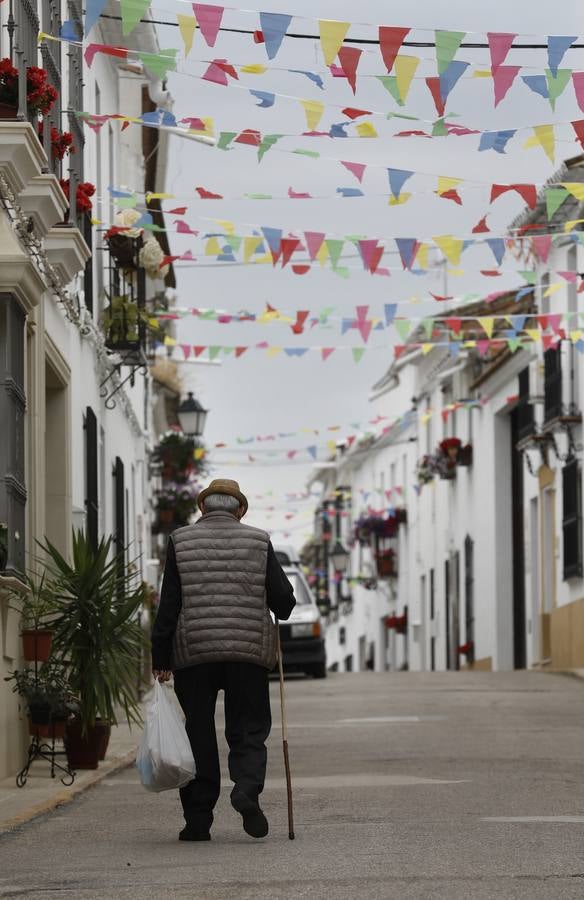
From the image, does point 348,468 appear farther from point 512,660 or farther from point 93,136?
point 93,136

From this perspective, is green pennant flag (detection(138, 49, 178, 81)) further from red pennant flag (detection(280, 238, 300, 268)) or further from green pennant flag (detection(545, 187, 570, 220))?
red pennant flag (detection(280, 238, 300, 268))

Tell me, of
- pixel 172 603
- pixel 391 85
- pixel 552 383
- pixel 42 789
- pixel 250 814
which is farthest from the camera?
pixel 552 383

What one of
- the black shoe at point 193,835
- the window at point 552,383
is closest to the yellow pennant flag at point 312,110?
the black shoe at point 193,835

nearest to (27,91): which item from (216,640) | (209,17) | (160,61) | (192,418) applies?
(160,61)

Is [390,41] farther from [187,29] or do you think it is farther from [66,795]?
[66,795]

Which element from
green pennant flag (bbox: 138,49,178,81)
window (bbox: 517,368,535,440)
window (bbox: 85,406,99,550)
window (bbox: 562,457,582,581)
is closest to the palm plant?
green pennant flag (bbox: 138,49,178,81)

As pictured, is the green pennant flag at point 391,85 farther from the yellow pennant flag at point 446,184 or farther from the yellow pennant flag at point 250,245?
the yellow pennant flag at point 250,245

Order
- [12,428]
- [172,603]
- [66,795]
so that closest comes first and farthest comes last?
1. [172,603]
2. [66,795]
3. [12,428]

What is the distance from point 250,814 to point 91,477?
11.8 metres

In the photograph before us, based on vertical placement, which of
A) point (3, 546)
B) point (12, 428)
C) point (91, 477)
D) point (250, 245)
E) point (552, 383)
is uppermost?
point (552, 383)

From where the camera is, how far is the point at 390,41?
43.5 ft

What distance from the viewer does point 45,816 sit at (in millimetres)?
10688

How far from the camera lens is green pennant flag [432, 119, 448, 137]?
47.8ft

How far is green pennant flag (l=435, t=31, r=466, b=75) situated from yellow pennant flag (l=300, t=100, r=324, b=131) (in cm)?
149
